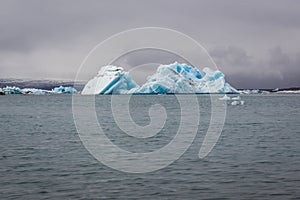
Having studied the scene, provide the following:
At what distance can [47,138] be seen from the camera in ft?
79.7

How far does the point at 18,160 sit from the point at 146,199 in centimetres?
764

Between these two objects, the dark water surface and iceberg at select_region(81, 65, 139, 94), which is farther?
iceberg at select_region(81, 65, 139, 94)

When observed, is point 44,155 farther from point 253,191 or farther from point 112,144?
point 253,191

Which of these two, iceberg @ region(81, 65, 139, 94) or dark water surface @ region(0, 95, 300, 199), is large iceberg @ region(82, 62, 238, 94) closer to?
iceberg @ region(81, 65, 139, 94)

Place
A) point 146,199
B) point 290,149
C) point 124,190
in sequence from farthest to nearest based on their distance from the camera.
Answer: point 290,149 → point 124,190 → point 146,199

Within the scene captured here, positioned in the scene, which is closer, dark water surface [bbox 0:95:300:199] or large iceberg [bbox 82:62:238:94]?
dark water surface [bbox 0:95:300:199]

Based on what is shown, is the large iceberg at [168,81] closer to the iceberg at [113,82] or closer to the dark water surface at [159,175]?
the iceberg at [113,82]

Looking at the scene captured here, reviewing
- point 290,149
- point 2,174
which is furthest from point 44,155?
point 290,149

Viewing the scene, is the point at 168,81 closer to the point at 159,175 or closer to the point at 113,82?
the point at 113,82

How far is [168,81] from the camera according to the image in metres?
109

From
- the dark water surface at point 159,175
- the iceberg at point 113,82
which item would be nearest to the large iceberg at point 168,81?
the iceberg at point 113,82

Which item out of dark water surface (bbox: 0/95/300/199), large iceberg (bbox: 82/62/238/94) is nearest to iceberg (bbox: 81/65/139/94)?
large iceberg (bbox: 82/62/238/94)

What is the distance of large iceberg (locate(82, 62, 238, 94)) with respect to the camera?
108938 millimetres

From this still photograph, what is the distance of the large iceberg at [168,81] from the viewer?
10894cm
